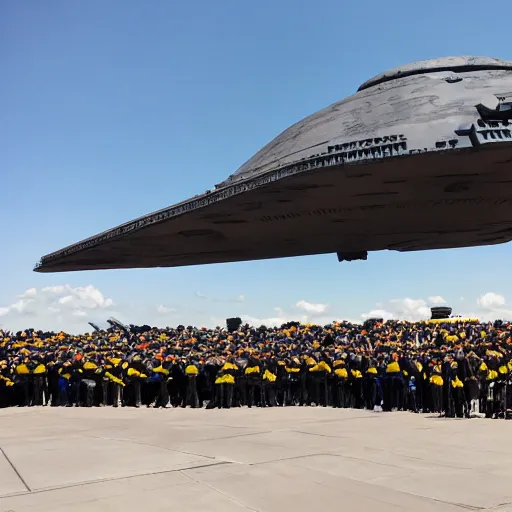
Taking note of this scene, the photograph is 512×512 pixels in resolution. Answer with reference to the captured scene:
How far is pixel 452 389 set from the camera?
12.4 metres

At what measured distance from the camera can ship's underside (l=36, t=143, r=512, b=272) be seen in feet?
42.0

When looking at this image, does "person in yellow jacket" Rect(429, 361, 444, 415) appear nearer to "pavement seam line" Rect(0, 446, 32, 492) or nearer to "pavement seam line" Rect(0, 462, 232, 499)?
"pavement seam line" Rect(0, 462, 232, 499)

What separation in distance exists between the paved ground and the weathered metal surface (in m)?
5.48

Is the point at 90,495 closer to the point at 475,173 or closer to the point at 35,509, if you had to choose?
the point at 35,509

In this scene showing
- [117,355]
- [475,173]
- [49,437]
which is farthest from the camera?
[117,355]

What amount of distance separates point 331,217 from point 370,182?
3.25 meters

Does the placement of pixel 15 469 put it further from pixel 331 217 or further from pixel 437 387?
pixel 331 217

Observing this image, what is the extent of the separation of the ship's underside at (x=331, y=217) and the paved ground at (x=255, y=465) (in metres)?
5.45

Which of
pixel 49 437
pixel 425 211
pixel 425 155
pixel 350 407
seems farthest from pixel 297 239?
pixel 49 437

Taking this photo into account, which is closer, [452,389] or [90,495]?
[90,495]

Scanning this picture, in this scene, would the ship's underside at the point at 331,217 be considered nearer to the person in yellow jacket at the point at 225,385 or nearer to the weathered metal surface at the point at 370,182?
the weathered metal surface at the point at 370,182

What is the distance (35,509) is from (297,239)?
14824 mm

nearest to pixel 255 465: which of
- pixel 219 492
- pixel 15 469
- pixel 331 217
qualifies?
pixel 219 492

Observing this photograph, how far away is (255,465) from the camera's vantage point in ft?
21.9
